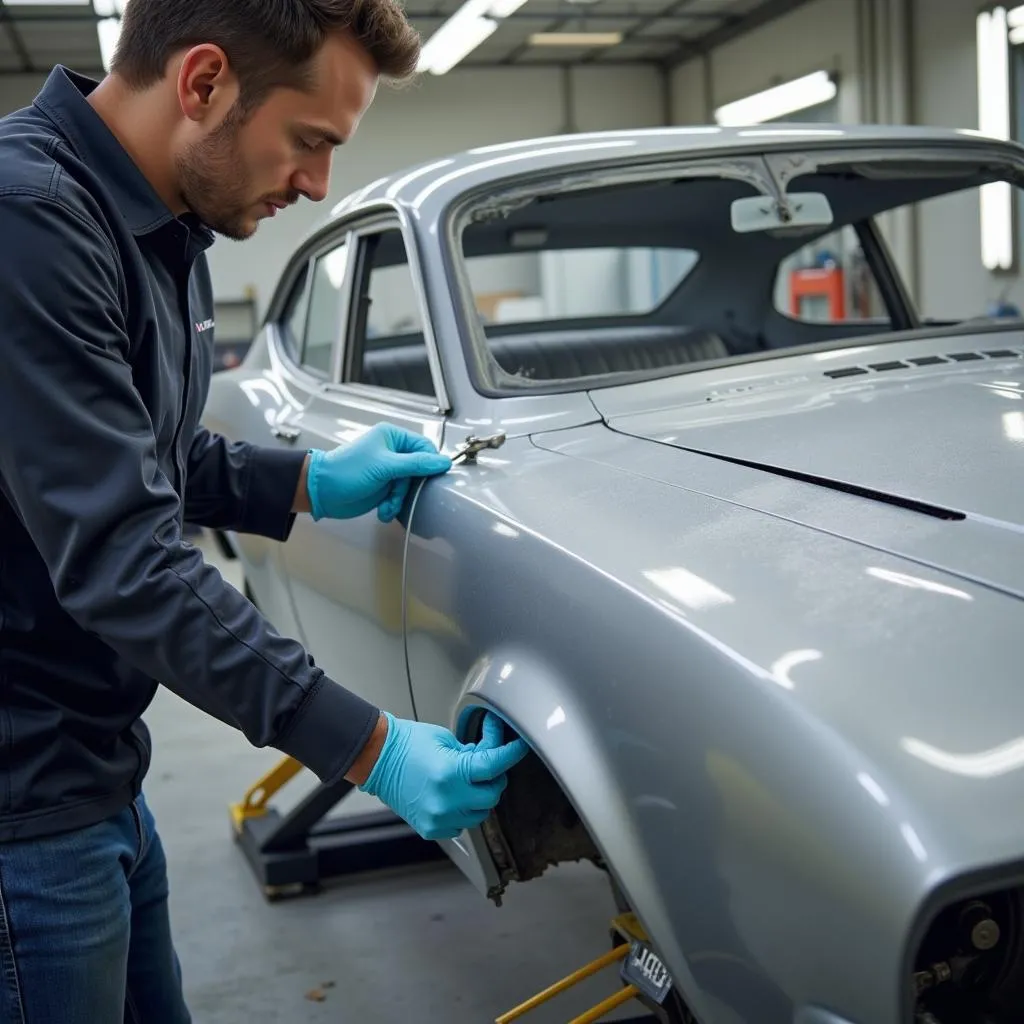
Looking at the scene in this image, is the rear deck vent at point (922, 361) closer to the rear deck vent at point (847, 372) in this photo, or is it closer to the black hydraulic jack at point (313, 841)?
the rear deck vent at point (847, 372)

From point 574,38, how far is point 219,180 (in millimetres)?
11788

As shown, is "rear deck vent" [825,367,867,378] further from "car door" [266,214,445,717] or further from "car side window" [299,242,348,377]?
"car side window" [299,242,348,377]

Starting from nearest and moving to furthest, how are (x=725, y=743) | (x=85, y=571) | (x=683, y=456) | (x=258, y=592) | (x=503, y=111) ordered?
(x=725, y=743) → (x=85, y=571) → (x=683, y=456) → (x=258, y=592) → (x=503, y=111)

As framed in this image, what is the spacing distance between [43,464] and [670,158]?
1.55m

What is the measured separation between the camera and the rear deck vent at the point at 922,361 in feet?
7.39

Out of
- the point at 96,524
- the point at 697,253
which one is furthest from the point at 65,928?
the point at 697,253

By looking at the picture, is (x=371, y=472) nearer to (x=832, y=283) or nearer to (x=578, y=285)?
(x=832, y=283)

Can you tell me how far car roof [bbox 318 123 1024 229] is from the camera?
242 centimetres

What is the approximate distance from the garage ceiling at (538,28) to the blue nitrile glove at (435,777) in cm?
1014

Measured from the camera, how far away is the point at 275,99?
1.45m

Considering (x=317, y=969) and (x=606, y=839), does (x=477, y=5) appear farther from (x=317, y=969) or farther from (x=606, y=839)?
(x=606, y=839)

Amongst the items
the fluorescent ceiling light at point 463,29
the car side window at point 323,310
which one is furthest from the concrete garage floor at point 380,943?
the fluorescent ceiling light at point 463,29

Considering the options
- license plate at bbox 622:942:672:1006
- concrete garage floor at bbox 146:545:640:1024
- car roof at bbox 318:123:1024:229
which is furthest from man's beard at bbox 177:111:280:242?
concrete garage floor at bbox 146:545:640:1024

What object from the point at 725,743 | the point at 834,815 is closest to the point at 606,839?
the point at 725,743
